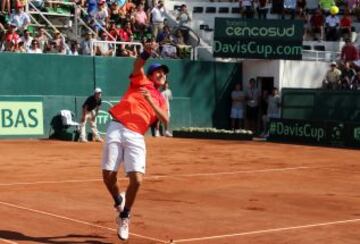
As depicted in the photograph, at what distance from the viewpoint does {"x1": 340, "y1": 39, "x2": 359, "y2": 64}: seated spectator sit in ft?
102

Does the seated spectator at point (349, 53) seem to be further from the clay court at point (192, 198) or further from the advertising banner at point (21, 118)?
the advertising banner at point (21, 118)

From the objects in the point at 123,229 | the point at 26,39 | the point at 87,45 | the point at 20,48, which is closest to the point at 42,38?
the point at 26,39

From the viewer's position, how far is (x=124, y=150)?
9484mm

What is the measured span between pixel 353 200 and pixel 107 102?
53.2ft

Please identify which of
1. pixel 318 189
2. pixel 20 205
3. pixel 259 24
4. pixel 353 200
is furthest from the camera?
pixel 259 24

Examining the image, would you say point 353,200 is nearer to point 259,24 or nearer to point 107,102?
point 107,102

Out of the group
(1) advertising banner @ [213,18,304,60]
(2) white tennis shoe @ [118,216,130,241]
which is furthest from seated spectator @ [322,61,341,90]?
(2) white tennis shoe @ [118,216,130,241]

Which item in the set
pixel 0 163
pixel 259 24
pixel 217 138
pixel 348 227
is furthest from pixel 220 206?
pixel 259 24

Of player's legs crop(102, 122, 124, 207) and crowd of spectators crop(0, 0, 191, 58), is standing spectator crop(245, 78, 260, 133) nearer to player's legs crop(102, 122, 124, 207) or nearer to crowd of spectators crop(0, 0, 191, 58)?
crowd of spectators crop(0, 0, 191, 58)

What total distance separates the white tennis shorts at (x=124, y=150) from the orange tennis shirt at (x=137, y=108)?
89 millimetres

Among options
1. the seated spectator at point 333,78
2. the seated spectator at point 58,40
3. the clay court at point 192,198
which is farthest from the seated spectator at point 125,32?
the clay court at point 192,198

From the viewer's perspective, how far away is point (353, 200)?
13.8 m

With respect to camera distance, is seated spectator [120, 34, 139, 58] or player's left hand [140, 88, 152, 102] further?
seated spectator [120, 34, 139, 58]

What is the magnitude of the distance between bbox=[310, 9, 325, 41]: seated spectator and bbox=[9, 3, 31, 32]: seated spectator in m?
12.1
